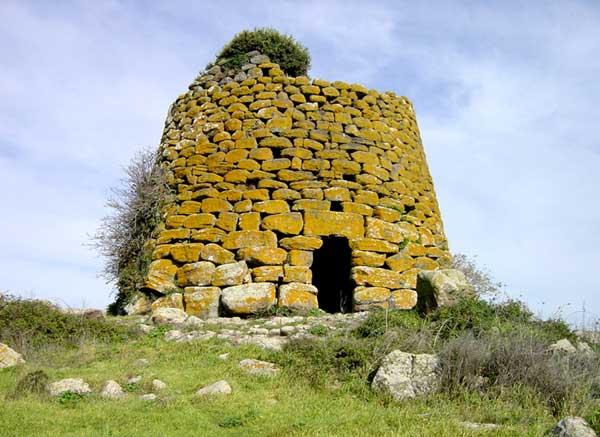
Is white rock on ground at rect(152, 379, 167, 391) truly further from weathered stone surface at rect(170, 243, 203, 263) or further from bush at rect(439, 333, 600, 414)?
weathered stone surface at rect(170, 243, 203, 263)

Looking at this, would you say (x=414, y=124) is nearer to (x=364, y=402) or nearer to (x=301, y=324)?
(x=301, y=324)

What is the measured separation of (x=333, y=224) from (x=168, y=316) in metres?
2.90

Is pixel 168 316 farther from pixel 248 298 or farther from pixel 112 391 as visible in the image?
pixel 112 391

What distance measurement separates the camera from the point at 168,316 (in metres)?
8.50

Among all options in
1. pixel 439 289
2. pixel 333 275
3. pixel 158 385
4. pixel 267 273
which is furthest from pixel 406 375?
pixel 333 275

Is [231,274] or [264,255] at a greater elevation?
[264,255]

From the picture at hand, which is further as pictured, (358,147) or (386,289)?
(358,147)

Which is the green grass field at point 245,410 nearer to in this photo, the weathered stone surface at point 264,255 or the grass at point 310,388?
the grass at point 310,388

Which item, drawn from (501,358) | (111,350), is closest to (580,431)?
(501,358)

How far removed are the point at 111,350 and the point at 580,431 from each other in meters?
5.10

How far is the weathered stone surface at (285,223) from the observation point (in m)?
9.53

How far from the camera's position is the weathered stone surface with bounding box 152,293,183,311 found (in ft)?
30.2

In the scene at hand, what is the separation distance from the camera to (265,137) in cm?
1028

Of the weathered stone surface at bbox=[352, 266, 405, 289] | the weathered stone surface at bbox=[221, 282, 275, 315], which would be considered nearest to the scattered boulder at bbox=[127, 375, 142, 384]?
the weathered stone surface at bbox=[221, 282, 275, 315]
